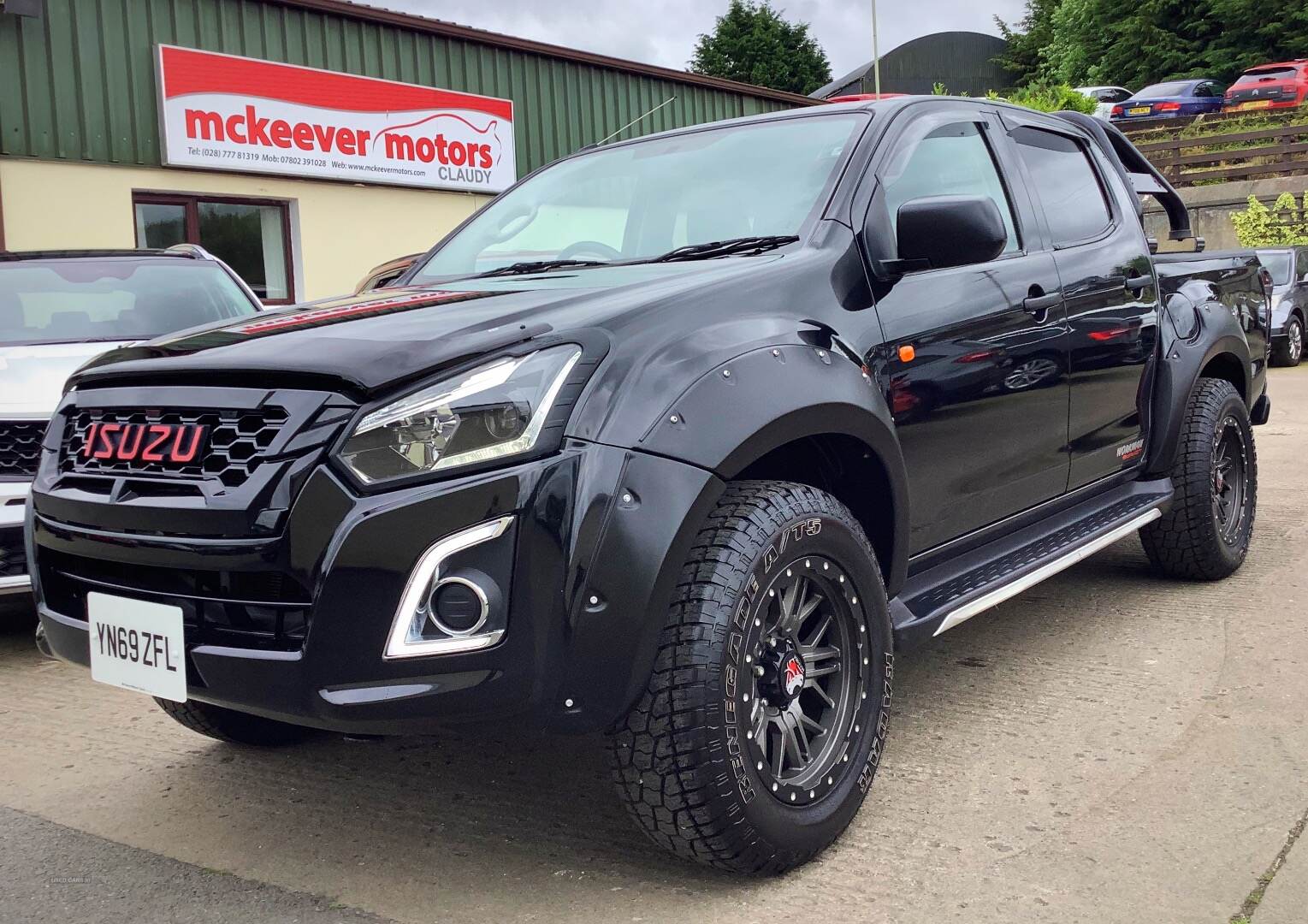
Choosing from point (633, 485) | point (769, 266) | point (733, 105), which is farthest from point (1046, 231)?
point (733, 105)

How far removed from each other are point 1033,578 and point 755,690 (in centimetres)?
124

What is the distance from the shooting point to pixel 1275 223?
2006 cm

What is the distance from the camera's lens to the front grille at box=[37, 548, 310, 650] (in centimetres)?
220

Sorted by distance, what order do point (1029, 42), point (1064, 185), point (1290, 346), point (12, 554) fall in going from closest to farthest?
point (1064, 185)
point (12, 554)
point (1290, 346)
point (1029, 42)

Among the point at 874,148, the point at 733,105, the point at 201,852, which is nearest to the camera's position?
the point at 201,852

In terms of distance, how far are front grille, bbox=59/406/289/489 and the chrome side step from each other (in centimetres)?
162

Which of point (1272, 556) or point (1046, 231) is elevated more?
point (1046, 231)

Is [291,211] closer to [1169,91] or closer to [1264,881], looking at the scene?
[1264,881]

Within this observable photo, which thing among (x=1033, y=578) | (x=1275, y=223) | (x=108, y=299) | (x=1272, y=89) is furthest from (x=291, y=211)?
(x=1272, y=89)

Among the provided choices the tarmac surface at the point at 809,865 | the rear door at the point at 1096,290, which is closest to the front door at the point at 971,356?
the rear door at the point at 1096,290

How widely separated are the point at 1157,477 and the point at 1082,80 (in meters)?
38.1

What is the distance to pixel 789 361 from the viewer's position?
8.52ft

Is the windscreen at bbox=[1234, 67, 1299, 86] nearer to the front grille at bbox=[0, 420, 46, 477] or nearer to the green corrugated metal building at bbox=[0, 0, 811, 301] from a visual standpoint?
the green corrugated metal building at bbox=[0, 0, 811, 301]

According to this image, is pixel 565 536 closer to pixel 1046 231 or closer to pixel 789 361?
pixel 789 361
